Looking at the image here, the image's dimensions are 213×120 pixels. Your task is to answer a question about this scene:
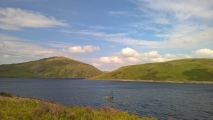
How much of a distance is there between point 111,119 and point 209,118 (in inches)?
1745

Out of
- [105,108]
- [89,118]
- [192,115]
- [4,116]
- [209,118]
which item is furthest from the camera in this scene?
[192,115]

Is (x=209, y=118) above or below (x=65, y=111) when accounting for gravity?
below

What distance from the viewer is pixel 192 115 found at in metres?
61.3

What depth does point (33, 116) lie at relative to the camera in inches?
830

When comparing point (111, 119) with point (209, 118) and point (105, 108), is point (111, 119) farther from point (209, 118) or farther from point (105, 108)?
point (209, 118)

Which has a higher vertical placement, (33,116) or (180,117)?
(33,116)

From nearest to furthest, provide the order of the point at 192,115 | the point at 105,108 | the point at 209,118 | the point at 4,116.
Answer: the point at 4,116, the point at 105,108, the point at 209,118, the point at 192,115

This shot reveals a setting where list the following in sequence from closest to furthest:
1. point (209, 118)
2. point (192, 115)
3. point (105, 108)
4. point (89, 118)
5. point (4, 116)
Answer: point (4, 116)
point (89, 118)
point (105, 108)
point (209, 118)
point (192, 115)

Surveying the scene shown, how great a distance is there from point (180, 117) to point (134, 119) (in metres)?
39.9

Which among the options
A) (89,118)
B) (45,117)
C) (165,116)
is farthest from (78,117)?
(165,116)

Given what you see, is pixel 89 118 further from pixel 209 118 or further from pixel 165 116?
pixel 209 118

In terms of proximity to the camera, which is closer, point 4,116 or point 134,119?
point 4,116

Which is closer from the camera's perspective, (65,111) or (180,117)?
(65,111)

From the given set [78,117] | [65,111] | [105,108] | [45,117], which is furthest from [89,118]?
[105,108]
